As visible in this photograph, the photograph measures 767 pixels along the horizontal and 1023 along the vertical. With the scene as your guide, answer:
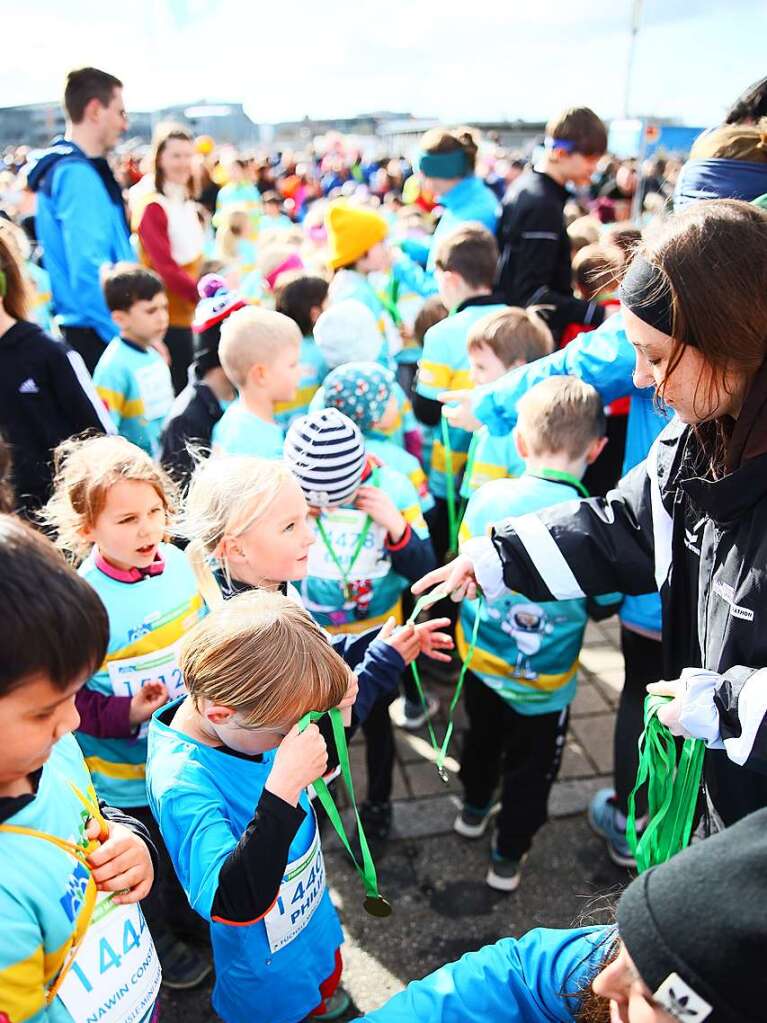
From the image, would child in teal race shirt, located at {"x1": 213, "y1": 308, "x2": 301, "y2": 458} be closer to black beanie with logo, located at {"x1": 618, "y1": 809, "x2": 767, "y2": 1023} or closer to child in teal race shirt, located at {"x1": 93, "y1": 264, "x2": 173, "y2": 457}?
child in teal race shirt, located at {"x1": 93, "y1": 264, "x2": 173, "y2": 457}

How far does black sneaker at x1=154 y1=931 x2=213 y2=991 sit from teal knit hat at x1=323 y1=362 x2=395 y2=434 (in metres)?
1.76

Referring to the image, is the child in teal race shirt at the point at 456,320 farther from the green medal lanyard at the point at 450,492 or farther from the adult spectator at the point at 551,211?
the adult spectator at the point at 551,211

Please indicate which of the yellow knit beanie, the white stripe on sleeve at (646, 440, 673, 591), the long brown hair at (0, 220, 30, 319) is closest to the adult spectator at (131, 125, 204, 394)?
the yellow knit beanie

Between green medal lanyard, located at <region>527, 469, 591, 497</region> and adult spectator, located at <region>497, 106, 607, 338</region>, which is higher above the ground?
adult spectator, located at <region>497, 106, 607, 338</region>

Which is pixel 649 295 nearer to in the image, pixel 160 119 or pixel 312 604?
pixel 312 604

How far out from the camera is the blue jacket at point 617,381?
2.46 meters

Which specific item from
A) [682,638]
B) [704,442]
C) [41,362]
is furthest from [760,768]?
[41,362]

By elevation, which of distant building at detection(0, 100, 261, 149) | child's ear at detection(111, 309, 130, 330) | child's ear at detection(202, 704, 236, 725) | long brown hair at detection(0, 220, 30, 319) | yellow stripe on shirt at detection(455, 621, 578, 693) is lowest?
yellow stripe on shirt at detection(455, 621, 578, 693)

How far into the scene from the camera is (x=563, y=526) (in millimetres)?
2068

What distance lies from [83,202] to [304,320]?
165cm

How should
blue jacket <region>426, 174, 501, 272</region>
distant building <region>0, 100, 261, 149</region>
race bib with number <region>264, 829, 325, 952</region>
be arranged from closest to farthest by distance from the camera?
race bib with number <region>264, 829, 325, 952</region>, blue jacket <region>426, 174, 501, 272</region>, distant building <region>0, 100, 261, 149</region>

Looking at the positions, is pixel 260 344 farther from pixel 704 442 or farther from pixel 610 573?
pixel 704 442

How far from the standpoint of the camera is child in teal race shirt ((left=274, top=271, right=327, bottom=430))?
12.5ft

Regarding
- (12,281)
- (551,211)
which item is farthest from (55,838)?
(551,211)
